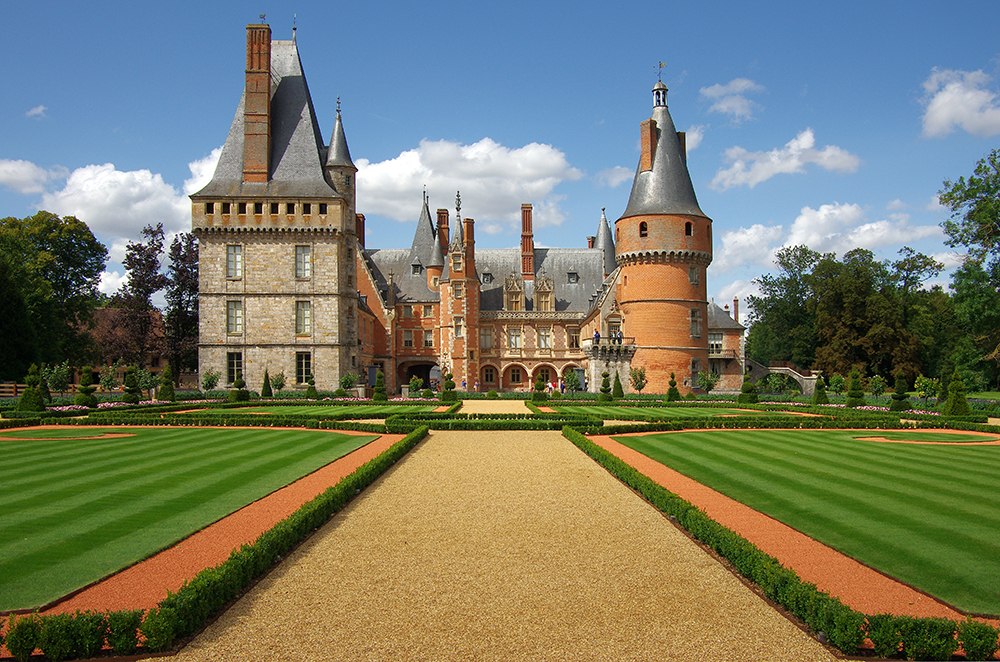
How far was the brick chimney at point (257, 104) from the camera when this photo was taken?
39719mm

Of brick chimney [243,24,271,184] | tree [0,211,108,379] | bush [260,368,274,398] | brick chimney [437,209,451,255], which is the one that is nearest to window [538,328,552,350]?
brick chimney [437,209,451,255]

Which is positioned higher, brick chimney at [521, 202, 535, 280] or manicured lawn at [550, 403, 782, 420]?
brick chimney at [521, 202, 535, 280]

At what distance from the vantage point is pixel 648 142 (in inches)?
1663

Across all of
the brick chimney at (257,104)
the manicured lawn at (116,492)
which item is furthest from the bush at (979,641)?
the brick chimney at (257,104)

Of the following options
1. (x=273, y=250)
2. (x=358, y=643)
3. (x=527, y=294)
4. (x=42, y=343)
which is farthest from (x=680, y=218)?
(x=42, y=343)

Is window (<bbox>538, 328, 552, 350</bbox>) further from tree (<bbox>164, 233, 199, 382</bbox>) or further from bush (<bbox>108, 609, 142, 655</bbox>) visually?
bush (<bbox>108, 609, 142, 655</bbox>)

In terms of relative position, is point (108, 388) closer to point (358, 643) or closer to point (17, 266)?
point (17, 266)

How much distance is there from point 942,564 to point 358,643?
617cm

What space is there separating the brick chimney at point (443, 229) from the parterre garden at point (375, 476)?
3676cm

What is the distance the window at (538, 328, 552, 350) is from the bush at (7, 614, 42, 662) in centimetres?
4976

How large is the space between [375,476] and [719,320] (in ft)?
145

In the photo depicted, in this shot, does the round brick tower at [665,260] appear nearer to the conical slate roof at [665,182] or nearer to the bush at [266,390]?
the conical slate roof at [665,182]

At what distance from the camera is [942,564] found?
7.09m

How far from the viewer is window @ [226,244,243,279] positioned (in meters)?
39.8
